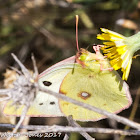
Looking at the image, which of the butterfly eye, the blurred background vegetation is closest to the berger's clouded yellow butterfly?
the butterfly eye

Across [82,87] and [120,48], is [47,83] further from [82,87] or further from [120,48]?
[120,48]

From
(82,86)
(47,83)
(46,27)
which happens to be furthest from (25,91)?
(46,27)

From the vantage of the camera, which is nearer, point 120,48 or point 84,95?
point 120,48

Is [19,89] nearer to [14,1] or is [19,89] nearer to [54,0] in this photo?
[54,0]

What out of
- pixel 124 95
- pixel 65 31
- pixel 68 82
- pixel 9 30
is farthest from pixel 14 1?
pixel 124 95

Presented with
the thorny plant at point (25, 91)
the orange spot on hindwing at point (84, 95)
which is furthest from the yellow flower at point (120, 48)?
the thorny plant at point (25, 91)

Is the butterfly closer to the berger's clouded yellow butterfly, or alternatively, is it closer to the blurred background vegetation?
the berger's clouded yellow butterfly
